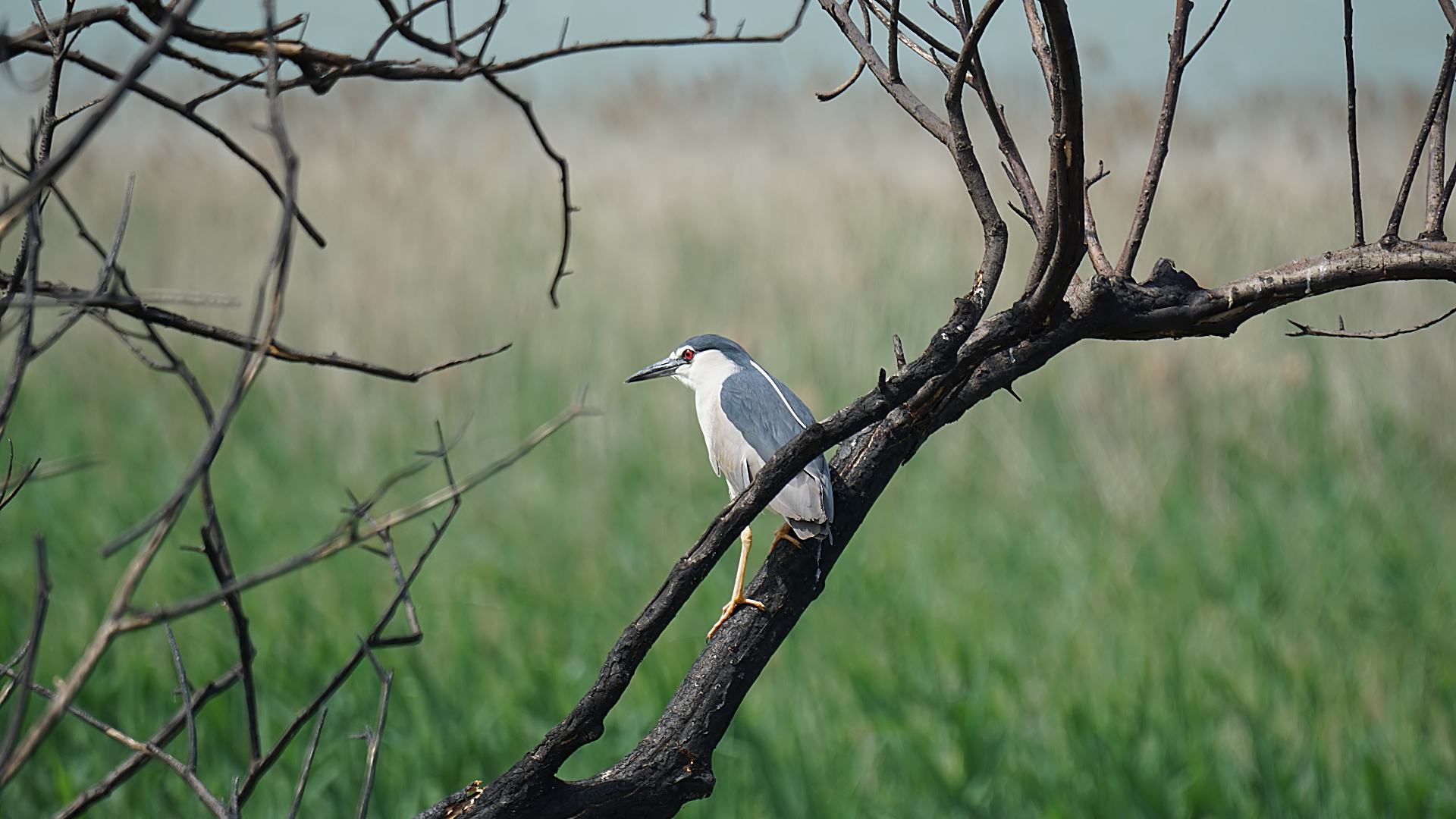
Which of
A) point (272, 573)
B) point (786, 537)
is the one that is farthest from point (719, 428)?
point (272, 573)

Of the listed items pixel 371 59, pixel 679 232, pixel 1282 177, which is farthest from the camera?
pixel 679 232

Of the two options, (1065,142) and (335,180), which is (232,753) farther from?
(335,180)

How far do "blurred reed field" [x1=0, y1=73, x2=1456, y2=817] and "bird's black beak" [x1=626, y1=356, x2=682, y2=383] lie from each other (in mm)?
988

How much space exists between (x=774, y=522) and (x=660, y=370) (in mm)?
965

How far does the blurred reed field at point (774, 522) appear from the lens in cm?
171

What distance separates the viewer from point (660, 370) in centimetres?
88

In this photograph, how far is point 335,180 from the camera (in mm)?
4215

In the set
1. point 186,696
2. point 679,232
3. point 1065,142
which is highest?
point 679,232

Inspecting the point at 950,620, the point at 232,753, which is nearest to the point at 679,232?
the point at 950,620

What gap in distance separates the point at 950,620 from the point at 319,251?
9.37 ft

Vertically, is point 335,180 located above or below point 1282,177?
above

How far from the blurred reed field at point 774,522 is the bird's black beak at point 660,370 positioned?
988mm

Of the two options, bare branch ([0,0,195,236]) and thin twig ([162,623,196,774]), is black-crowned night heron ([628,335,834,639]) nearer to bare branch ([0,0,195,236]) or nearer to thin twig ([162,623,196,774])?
thin twig ([162,623,196,774])

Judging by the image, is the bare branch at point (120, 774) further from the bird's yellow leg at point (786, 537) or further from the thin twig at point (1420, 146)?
the thin twig at point (1420, 146)
